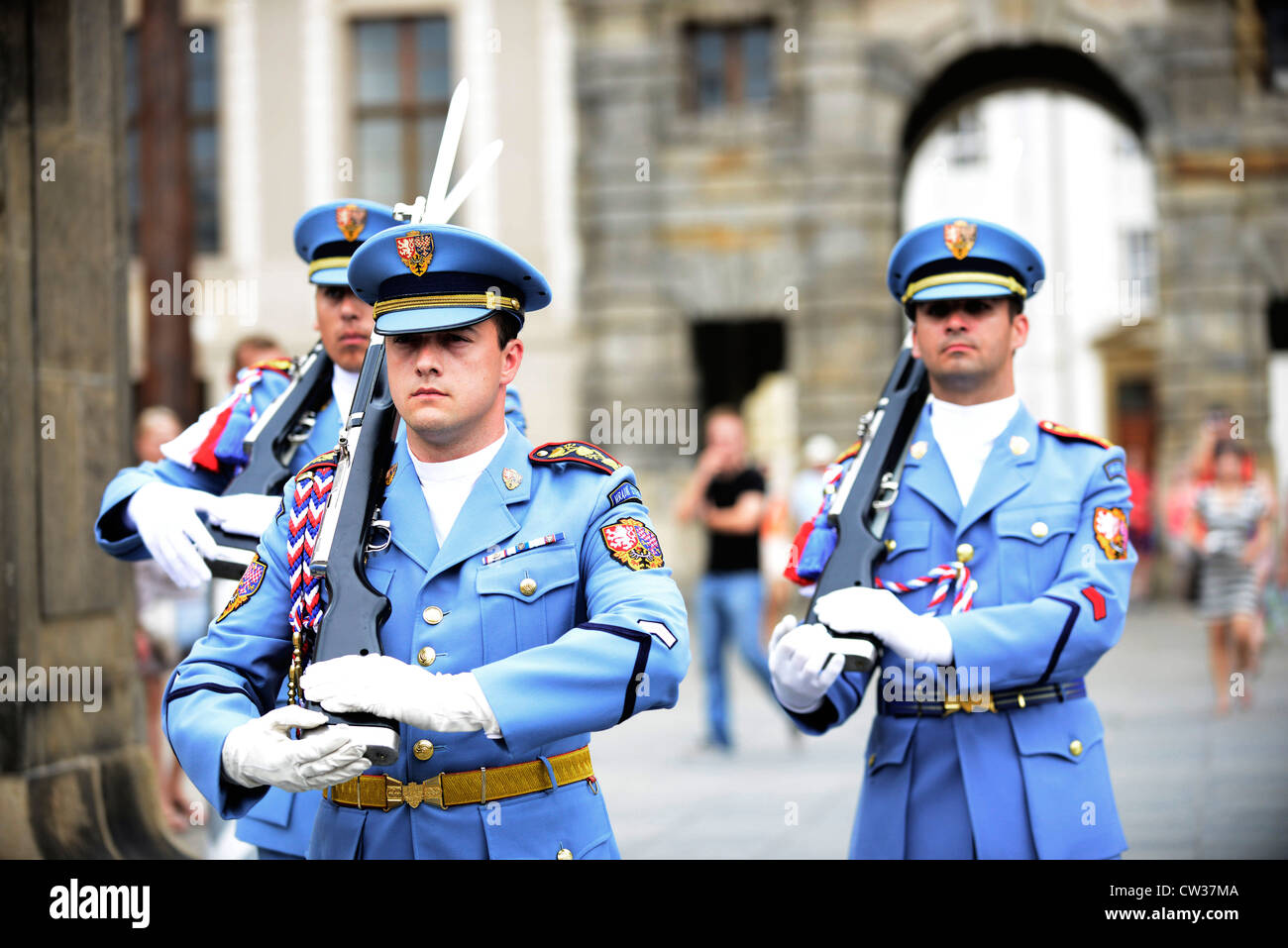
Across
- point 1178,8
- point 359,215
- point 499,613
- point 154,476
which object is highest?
point 1178,8

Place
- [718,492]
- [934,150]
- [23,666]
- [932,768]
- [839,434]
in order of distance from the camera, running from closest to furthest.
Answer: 1. [932,768]
2. [23,666]
3. [718,492]
4. [839,434]
5. [934,150]

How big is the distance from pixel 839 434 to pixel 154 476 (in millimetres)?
13877

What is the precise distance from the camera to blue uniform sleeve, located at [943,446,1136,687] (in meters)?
3.20

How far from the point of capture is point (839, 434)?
17469 mm

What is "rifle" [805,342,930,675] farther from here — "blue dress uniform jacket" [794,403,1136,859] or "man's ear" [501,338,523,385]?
"man's ear" [501,338,523,385]

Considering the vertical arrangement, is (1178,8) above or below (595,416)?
above

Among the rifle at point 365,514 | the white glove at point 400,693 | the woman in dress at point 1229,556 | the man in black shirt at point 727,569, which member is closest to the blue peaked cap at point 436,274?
the rifle at point 365,514

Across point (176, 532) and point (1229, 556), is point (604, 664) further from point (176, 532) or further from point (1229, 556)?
point (1229, 556)

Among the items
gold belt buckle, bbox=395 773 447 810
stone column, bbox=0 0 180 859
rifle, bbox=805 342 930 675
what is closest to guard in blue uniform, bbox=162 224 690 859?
gold belt buckle, bbox=395 773 447 810

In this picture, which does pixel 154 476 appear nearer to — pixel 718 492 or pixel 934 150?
pixel 718 492

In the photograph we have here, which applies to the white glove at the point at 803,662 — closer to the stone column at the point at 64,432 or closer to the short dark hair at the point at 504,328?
the short dark hair at the point at 504,328

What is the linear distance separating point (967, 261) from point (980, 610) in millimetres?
820

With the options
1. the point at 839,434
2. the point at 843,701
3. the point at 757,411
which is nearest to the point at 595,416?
the point at 839,434

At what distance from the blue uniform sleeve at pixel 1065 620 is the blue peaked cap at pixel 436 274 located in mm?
1149
